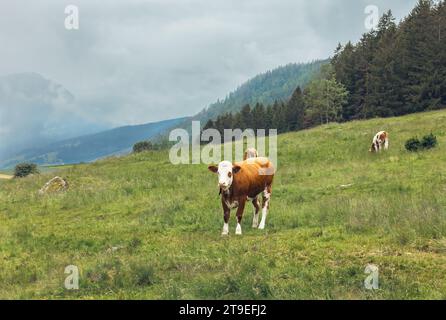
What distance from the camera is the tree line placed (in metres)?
58.9

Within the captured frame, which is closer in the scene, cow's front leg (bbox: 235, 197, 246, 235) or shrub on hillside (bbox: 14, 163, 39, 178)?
cow's front leg (bbox: 235, 197, 246, 235)

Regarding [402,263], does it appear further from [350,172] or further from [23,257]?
[350,172]

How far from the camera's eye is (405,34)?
211 feet

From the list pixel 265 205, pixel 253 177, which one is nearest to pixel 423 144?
pixel 265 205

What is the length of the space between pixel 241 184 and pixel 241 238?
2.03 meters

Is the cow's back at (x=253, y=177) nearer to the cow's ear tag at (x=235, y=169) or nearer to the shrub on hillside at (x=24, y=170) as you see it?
the cow's ear tag at (x=235, y=169)

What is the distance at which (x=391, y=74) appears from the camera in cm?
6372

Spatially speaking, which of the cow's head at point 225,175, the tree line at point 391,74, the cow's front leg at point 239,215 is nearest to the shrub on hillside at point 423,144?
the cow's front leg at point 239,215

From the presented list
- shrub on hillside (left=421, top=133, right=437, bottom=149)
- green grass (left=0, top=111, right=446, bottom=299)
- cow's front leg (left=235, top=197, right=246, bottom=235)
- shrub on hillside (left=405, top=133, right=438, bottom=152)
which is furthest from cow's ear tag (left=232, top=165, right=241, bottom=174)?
shrub on hillside (left=421, top=133, right=437, bottom=149)

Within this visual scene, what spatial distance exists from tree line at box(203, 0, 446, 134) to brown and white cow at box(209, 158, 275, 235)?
48964 millimetres

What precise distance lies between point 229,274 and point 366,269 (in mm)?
2719

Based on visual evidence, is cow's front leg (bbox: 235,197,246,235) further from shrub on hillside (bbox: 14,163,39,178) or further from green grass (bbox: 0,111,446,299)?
shrub on hillside (bbox: 14,163,39,178)

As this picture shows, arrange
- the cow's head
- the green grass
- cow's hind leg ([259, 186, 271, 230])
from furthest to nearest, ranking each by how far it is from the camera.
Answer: cow's hind leg ([259, 186, 271, 230]), the cow's head, the green grass

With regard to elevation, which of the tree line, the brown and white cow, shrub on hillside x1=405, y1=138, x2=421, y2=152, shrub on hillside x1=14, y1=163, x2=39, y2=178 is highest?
the tree line
